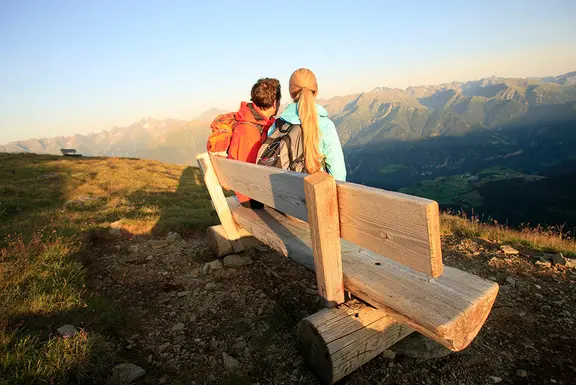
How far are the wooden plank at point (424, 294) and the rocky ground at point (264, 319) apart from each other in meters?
1.05

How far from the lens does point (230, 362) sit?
3.18 m

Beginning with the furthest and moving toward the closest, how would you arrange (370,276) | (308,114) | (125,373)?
(308,114) → (125,373) → (370,276)

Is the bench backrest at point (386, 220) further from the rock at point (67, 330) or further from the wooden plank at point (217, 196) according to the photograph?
the rock at point (67, 330)

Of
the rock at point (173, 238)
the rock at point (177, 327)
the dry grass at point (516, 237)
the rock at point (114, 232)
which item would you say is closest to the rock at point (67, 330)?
the rock at point (177, 327)

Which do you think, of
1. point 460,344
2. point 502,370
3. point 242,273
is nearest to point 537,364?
point 502,370

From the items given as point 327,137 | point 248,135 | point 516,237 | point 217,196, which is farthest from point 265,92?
point 516,237

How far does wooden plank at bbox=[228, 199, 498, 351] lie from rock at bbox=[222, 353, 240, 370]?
1.24 meters

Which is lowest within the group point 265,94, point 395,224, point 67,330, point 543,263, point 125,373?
point 543,263

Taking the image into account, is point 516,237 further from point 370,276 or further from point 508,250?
point 370,276

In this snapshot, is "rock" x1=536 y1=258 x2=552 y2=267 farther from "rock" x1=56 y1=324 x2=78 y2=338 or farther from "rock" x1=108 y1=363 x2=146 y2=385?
"rock" x1=56 y1=324 x2=78 y2=338

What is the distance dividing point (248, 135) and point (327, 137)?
1.37m

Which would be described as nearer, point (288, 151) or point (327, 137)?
point (288, 151)

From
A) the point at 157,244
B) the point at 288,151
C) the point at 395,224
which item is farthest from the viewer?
the point at 157,244

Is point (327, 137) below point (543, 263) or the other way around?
the other way around
